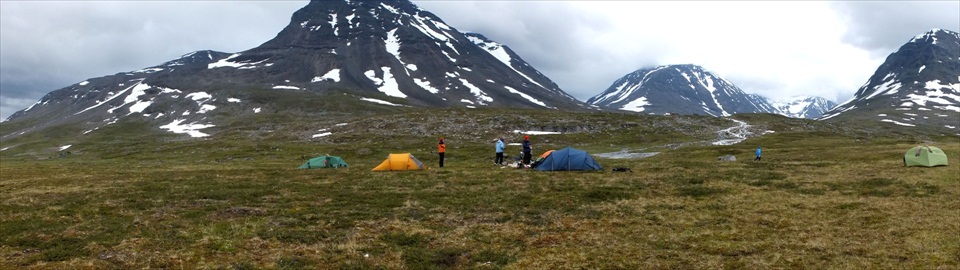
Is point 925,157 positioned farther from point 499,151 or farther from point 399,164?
point 399,164

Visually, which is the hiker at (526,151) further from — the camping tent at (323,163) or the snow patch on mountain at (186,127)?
the snow patch on mountain at (186,127)

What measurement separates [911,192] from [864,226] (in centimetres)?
1030

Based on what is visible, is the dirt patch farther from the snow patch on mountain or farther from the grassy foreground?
the snow patch on mountain

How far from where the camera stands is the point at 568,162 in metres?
39.2

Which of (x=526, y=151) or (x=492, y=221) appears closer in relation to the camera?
(x=492, y=221)

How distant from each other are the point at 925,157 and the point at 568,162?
85.7 ft

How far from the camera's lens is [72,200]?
24875mm

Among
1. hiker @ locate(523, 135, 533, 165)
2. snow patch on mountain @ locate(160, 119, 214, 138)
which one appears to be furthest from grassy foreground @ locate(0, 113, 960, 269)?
snow patch on mountain @ locate(160, 119, 214, 138)

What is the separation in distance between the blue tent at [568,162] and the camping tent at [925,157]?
2324 cm

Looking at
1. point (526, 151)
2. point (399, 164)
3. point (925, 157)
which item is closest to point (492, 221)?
point (399, 164)

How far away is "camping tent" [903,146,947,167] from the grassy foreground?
2185 mm

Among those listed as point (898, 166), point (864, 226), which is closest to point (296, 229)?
point (864, 226)

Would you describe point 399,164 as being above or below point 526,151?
below

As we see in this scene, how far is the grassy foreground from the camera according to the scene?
15.4 meters
